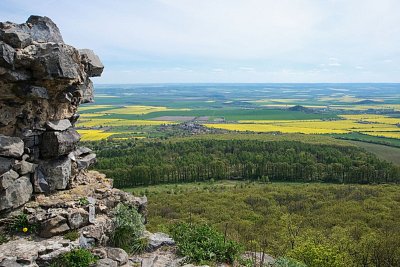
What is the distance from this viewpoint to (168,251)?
57.4 ft

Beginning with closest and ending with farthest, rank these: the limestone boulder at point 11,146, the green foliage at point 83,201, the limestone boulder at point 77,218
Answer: the limestone boulder at point 11,146, the limestone boulder at point 77,218, the green foliage at point 83,201

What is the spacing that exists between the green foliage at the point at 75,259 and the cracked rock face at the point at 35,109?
3283mm

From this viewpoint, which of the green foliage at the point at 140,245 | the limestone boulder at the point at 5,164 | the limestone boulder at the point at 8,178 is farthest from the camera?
the green foliage at the point at 140,245

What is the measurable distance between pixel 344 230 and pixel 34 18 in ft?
108

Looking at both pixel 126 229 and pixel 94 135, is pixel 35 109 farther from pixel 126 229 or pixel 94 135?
pixel 94 135

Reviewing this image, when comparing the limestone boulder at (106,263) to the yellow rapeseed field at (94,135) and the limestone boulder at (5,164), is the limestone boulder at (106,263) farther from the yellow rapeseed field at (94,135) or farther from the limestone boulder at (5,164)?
the yellow rapeseed field at (94,135)

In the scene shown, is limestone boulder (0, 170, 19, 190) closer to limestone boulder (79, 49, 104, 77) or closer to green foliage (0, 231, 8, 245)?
green foliage (0, 231, 8, 245)

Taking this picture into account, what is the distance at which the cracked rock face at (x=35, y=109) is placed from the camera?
51.0 ft

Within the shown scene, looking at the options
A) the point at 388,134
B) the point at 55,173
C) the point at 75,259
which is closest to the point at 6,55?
the point at 55,173

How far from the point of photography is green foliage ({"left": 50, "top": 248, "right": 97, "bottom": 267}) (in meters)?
14.1

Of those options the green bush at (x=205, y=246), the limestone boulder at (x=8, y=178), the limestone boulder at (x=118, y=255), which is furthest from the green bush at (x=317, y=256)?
the limestone boulder at (x=8, y=178)

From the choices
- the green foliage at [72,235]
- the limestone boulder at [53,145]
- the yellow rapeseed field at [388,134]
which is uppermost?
the limestone boulder at [53,145]

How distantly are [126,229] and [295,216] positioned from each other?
3523cm

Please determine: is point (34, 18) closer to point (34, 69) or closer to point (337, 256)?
point (34, 69)
